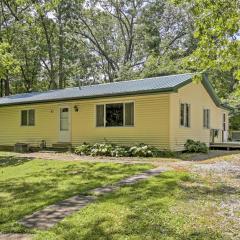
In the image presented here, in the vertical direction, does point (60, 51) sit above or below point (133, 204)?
above

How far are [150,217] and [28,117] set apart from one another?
16029 millimetres

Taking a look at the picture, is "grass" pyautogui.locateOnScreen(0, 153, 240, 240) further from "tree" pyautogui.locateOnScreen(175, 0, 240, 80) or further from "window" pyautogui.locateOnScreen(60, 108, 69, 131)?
"window" pyautogui.locateOnScreen(60, 108, 69, 131)

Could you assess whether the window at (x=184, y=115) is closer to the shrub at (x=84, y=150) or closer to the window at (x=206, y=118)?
the window at (x=206, y=118)

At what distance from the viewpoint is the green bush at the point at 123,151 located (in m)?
14.8

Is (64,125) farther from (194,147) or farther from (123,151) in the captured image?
(194,147)

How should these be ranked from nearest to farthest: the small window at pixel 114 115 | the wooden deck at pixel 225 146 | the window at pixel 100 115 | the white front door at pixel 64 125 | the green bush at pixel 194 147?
the green bush at pixel 194 147 < the small window at pixel 114 115 < the window at pixel 100 115 < the white front door at pixel 64 125 < the wooden deck at pixel 225 146

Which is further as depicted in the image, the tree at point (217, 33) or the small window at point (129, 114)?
the small window at point (129, 114)

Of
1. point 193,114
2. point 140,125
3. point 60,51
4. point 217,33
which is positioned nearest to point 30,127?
point 140,125

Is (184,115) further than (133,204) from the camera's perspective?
Yes

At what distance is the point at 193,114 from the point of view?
1784 centimetres

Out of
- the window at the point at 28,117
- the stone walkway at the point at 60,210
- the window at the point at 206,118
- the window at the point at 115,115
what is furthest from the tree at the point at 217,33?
the window at the point at 28,117

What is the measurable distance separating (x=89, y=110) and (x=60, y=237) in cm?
1310

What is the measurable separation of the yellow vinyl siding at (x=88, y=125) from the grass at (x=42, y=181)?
419 centimetres

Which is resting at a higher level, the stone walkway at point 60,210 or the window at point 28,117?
the window at point 28,117
